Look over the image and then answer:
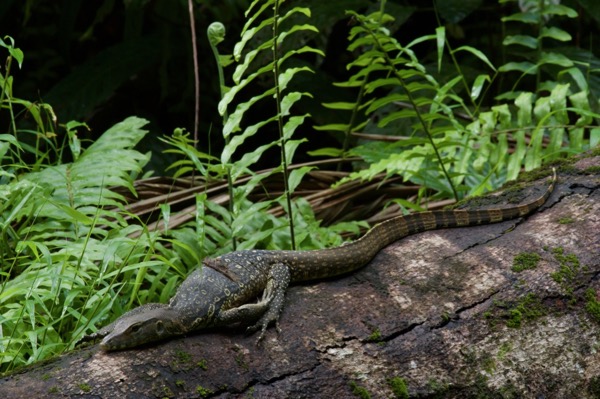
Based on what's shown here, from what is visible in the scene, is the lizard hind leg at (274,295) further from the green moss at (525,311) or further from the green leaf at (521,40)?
the green leaf at (521,40)

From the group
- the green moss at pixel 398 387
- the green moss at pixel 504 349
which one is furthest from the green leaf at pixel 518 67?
the green moss at pixel 398 387

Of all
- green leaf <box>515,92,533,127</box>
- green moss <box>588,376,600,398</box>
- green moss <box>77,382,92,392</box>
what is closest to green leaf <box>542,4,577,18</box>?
green leaf <box>515,92,533,127</box>

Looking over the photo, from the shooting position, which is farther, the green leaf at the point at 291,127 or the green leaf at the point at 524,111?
the green leaf at the point at 524,111

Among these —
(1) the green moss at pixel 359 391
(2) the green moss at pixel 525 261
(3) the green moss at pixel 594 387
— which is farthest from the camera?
(2) the green moss at pixel 525 261

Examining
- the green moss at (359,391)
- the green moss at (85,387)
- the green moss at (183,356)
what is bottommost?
the green moss at (359,391)

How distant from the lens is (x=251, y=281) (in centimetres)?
398

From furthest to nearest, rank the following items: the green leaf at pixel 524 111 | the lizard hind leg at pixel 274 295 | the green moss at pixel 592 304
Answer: the green leaf at pixel 524 111 < the green moss at pixel 592 304 < the lizard hind leg at pixel 274 295

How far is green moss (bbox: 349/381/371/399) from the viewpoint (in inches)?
133

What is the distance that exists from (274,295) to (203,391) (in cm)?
80

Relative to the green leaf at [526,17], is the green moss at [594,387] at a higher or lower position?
lower

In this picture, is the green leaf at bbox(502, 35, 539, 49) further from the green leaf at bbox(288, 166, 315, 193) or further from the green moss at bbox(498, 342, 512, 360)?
the green moss at bbox(498, 342, 512, 360)

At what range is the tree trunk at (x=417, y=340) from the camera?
326 cm

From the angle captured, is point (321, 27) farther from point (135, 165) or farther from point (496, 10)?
point (135, 165)

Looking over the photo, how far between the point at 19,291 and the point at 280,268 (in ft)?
A: 4.41
